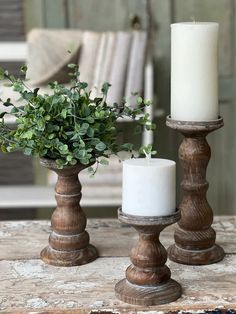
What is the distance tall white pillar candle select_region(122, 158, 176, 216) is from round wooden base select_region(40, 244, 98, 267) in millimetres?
201

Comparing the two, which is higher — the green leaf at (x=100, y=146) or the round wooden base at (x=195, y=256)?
the green leaf at (x=100, y=146)

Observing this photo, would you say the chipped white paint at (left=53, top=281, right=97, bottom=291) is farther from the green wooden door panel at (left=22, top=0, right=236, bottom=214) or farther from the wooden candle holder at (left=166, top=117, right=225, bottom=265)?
the green wooden door panel at (left=22, top=0, right=236, bottom=214)

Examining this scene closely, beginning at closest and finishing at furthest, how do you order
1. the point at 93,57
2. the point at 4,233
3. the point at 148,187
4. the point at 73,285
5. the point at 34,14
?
1. the point at 148,187
2. the point at 73,285
3. the point at 4,233
4. the point at 93,57
5. the point at 34,14

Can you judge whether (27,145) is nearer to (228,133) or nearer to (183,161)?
(183,161)

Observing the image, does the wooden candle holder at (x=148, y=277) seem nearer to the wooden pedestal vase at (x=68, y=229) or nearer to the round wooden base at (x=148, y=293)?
the round wooden base at (x=148, y=293)

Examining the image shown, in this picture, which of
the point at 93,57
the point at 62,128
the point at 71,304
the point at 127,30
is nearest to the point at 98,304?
the point at 71,304

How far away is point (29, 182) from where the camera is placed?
2.43 meters

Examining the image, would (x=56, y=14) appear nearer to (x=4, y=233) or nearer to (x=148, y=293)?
(x=4, y=233)

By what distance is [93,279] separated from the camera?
3.62 ft

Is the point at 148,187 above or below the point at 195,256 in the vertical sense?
above

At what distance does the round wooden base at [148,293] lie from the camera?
1006 millimetres

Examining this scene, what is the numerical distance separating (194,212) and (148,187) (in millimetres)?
217

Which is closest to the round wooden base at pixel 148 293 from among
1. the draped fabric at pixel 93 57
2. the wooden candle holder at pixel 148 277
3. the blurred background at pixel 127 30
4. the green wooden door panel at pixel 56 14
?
the wooden candle holder at pixel 148 277

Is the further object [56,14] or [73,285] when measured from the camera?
[56,14]
